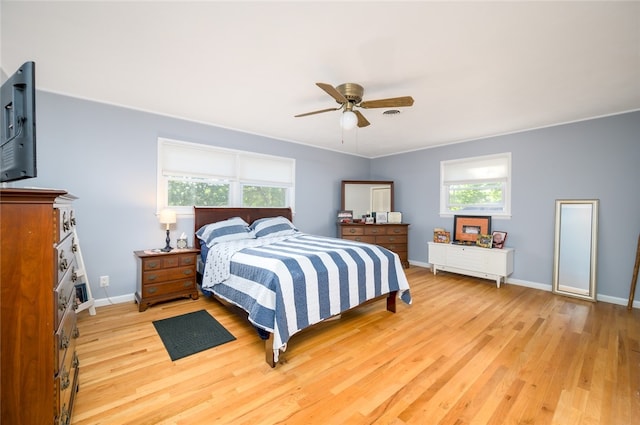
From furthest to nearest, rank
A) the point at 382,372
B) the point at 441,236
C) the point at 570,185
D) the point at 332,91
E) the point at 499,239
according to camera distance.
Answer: the point at 441,236, the point at 499,239, the point at 570,185, the point at 332,91, the point at 382,372

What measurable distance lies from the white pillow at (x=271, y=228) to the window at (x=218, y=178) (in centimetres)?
56

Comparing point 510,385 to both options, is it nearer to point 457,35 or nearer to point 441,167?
point 457,35

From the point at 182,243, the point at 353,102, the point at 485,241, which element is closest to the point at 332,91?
the point at 353,102

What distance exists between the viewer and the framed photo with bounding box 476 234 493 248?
170 inches

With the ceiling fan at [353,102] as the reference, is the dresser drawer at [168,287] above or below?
below

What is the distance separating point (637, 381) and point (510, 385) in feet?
3.02

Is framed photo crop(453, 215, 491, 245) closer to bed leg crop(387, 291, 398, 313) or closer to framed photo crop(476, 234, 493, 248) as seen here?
framed photo crop(476, 234, 493, 248)

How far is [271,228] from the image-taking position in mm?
4035

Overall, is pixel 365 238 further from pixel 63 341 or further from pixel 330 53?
pixel 63 341

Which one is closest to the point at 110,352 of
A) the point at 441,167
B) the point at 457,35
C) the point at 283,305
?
the point at 283,305

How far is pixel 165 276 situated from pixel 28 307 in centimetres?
230

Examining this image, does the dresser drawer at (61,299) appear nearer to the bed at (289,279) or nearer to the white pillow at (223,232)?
the bed at (289,279)

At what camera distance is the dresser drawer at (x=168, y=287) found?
10.1 feet

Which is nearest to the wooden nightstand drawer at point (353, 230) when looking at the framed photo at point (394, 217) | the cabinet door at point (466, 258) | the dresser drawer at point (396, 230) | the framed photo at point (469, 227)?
the dresser drawer at point (396, 230)
